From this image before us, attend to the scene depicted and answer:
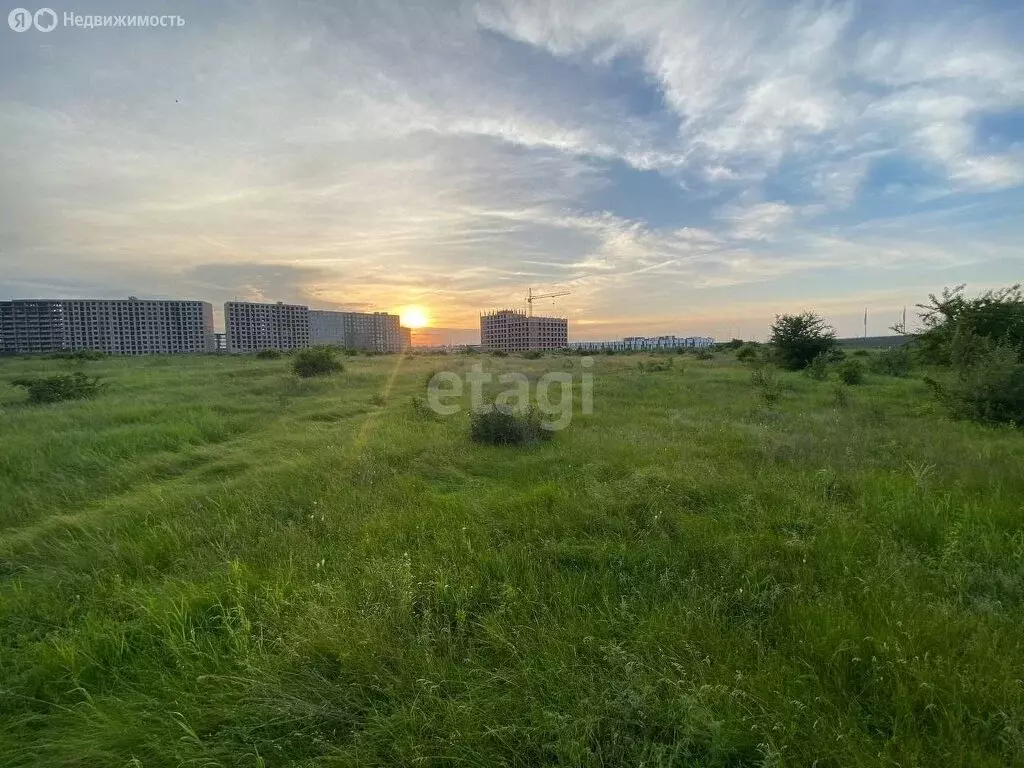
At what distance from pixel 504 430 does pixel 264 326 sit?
9157 cm

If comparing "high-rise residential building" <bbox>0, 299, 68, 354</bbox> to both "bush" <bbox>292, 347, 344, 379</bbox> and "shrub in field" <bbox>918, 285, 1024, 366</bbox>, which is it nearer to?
"bush" <bbox>292, 347, 344, 379</bbox>

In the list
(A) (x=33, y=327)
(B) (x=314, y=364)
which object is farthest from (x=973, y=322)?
(A) (x=33, y=327)

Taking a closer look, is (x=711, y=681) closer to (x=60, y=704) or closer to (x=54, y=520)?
(x=60, y=704)

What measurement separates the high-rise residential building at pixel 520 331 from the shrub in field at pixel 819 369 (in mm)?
71753

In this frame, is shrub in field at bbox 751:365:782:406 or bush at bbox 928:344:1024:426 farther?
shrub in field at bbox 751:365:782:406

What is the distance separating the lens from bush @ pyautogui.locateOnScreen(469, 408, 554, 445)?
7.96 metres

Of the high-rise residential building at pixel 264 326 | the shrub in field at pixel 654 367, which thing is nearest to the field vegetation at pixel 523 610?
the shrub in field at pixel 654 367

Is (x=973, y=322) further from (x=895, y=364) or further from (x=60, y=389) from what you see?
(x=60, y=389)

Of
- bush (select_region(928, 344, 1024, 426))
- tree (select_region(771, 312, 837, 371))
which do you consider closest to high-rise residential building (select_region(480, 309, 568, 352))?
tree (select_region(771, 312, 837, 371))

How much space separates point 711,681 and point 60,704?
3.65 meters

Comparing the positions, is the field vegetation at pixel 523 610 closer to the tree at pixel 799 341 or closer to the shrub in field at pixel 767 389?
the shrub in field at pixel 767 389

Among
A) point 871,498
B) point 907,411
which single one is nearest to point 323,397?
point 871,498

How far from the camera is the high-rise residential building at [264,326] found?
82312 millimetres

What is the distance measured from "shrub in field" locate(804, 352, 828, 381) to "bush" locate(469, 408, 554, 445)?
51.1ft
